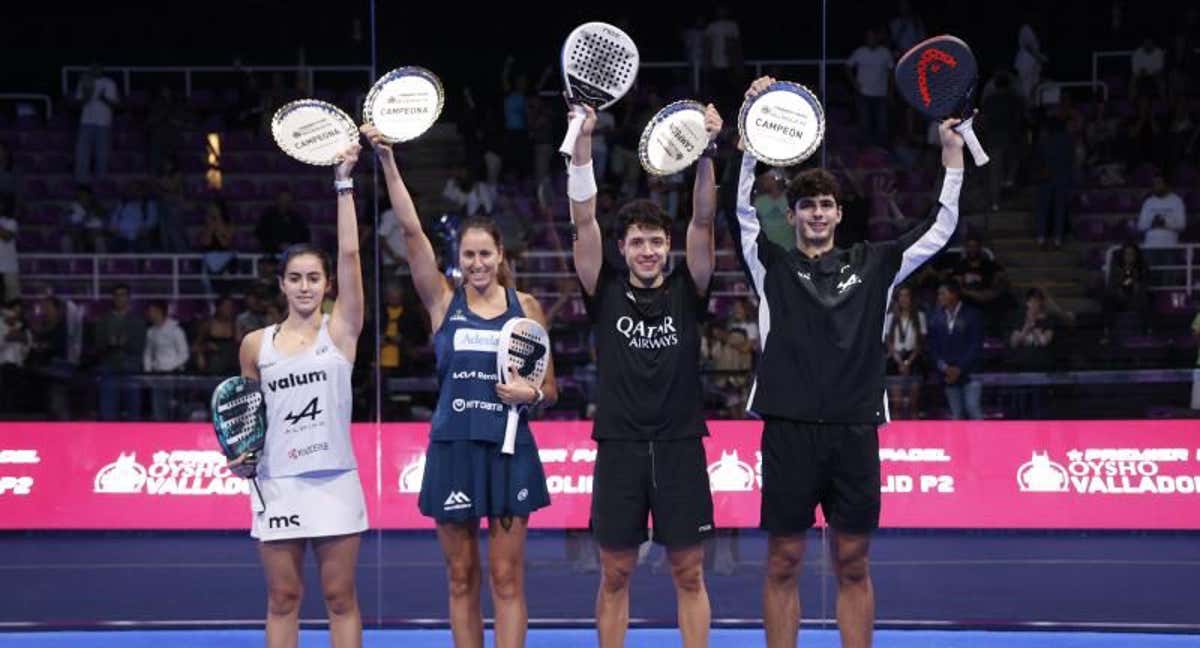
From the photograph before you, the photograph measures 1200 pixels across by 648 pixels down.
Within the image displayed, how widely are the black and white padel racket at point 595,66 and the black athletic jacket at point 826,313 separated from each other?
0.51m

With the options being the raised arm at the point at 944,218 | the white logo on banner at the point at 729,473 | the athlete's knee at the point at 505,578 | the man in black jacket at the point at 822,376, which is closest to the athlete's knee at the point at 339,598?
the athlete's knee at the point at 505,578

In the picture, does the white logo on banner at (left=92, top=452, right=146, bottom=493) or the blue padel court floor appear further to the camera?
the white logo on banner at (left=92, top=452, right=146, bottom=493)

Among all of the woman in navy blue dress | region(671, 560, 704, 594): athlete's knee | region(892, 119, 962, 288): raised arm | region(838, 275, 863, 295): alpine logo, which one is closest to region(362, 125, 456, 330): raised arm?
the woman in navy blue dress

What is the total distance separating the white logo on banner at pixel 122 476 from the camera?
8.93m

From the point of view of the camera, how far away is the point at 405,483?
8430 millimetres

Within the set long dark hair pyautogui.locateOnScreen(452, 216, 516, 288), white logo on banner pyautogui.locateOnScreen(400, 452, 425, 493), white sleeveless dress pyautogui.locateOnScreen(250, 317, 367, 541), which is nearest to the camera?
white sleeveless dress pyautogui.locateOnScreen(250, 317, 367, 541)

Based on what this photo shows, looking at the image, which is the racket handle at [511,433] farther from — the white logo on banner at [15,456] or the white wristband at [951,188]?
the white logo on banner at [15,456]

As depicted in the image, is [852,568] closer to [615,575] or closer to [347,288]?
[615,575]

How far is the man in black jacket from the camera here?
546cm

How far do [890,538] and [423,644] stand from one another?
298cm

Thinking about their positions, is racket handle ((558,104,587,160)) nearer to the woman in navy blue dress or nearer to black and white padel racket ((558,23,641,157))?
black and white padel racket ((558,23,641,157))

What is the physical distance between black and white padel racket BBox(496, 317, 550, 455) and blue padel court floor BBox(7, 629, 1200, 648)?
4.43 feet

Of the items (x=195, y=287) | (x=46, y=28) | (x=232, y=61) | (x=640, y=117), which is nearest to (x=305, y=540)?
(x=195, y=287)

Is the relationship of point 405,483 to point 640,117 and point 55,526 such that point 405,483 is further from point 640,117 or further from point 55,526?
point 640,117
